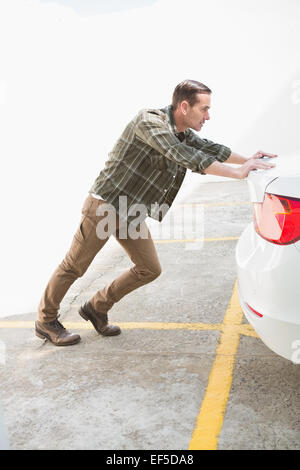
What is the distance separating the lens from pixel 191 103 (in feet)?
10.8

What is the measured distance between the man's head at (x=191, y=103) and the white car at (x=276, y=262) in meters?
0.83

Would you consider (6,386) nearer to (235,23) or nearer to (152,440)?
(152,440)

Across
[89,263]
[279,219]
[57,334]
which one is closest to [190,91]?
[279,219]

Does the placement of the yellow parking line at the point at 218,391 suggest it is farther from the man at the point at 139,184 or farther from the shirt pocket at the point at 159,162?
the shirt pocket at the point at 159,162

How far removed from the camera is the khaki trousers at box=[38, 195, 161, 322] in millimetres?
3488

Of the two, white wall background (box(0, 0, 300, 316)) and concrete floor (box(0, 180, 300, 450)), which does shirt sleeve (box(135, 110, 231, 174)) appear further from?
white wall background (box(0, 0, 300, 316))

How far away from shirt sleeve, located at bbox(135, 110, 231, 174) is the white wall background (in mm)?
6871

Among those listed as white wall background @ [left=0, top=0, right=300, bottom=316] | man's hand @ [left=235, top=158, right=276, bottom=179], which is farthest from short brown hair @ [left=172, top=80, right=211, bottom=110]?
white wall background @ [left=0, top=0, right=300, bottom=316]

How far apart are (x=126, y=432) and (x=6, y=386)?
38.9 inches

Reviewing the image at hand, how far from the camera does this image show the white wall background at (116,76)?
36.4 ft

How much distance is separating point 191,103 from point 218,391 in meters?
1.78

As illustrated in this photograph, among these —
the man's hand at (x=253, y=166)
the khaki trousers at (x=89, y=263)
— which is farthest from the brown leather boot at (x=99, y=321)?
the man's hand at (x=253, y=166)

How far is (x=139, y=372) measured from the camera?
10.9 feet

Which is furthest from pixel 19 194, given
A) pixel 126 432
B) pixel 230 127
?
pixel 126 432
